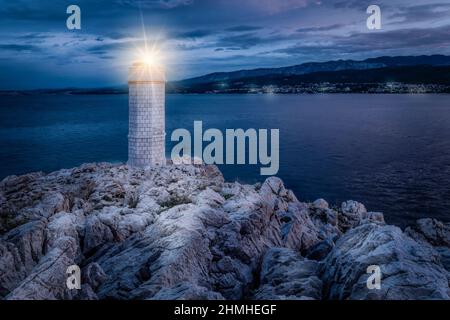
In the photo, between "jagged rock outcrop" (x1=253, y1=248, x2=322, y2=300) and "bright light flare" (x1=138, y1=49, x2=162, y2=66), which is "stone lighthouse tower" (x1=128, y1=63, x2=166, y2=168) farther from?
"jagged rock outcrop" (x1=253, y1=248, x2=322, y2=300)

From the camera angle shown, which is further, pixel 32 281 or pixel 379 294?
pixel 32 281

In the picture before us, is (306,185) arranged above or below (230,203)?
below

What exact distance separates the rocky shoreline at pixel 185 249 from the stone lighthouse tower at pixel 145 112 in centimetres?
457

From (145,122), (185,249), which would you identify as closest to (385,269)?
(185,249)

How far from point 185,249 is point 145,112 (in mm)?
16241

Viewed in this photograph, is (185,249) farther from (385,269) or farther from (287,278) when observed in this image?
(385,269)

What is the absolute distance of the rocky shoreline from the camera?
40.2 feet

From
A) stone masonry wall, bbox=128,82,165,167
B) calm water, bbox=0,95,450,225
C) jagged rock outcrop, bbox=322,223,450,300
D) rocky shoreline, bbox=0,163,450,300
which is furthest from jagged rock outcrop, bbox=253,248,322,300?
calm water, bbox=0,95,450,225

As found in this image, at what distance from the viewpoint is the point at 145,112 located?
28.8m

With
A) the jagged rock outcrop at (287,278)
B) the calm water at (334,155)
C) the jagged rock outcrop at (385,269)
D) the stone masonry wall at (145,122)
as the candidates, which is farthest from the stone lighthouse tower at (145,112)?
the calm water at (334,155)

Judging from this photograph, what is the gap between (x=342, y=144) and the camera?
82.9 m
